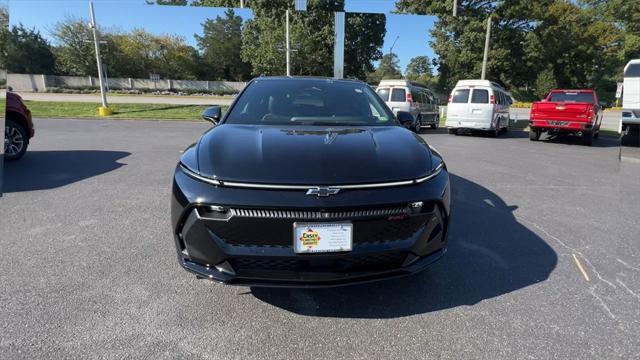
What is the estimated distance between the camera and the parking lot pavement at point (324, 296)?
82.4 inches

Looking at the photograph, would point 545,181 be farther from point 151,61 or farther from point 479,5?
point 151,61

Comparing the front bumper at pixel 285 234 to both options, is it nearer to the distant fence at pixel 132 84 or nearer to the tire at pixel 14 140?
the tire at pixel 14 140

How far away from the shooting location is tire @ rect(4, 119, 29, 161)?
639 cm

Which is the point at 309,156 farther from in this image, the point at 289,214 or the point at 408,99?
the point at 408,99

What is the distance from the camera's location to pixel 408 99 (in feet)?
47.0

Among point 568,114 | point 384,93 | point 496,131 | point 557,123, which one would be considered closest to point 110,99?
point 384,93

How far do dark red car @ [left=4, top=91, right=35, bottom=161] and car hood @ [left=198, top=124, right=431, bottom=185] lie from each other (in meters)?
5.75

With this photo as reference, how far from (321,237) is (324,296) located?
0.73m

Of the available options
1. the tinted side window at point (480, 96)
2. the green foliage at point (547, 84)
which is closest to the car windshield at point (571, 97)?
the green foliage at point (547, 84)

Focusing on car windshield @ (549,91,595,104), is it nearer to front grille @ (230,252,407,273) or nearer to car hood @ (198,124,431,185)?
car hood @ (198,124,431,185)

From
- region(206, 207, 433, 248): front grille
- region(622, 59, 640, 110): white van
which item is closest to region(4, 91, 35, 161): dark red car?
region(206, 207, 433, 248): front grille

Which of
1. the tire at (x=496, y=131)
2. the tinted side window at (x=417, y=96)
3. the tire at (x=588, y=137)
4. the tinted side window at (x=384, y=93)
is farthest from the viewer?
the tinted side window at (x=417, y=96)

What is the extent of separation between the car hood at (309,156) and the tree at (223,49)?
1679 inches

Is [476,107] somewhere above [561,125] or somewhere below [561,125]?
above
